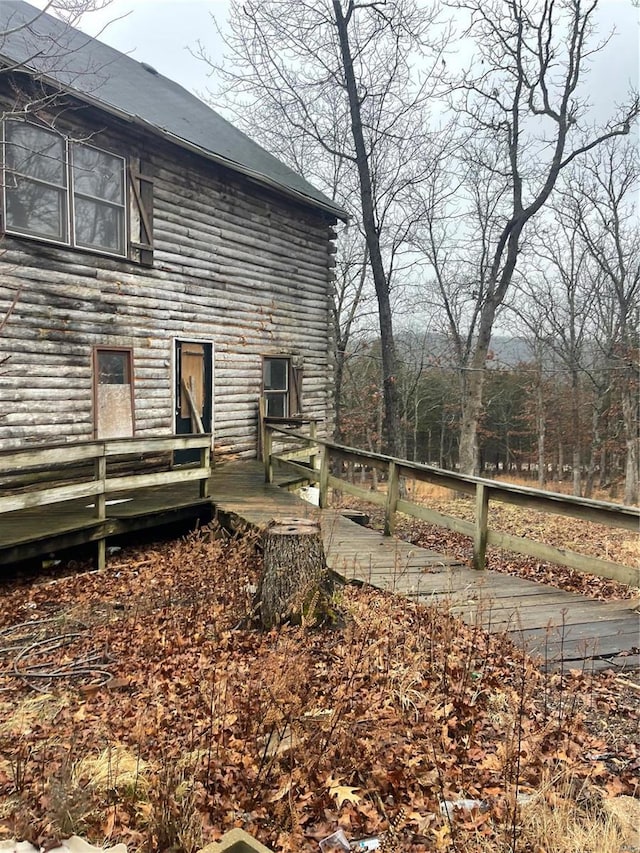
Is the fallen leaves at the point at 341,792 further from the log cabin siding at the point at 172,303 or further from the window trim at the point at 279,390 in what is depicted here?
the window trim at the point at 279,390

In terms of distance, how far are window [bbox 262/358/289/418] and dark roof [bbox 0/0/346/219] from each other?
12.6 ft

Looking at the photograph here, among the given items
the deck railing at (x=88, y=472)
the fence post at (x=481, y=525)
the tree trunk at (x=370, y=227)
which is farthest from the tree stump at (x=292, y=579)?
the tree trunk at (x=370, y=227)

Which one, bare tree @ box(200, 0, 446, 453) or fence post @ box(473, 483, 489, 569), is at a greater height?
bare tree @ box(200, 0, 446, 453)

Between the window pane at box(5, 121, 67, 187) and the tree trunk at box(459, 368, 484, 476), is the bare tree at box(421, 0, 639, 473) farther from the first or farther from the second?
the window pane at box(5, 121, 67, 187)

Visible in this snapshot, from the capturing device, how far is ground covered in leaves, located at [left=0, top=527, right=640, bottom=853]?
7.92 ft

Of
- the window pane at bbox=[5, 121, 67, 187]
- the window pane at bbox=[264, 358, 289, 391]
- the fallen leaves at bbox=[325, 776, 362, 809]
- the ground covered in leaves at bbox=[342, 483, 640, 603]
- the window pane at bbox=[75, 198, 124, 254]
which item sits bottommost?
the ground covered in leaves at bbox=[342, 483, 640, 603]

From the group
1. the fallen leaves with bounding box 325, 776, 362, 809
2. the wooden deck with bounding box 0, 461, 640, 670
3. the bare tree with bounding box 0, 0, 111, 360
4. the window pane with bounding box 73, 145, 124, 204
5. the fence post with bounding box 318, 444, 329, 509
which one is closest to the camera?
the fallen leaves with bounding box 325, 776, 362, 809

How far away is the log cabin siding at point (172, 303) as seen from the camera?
8445 mm

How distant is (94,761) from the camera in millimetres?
2902

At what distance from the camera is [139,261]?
32.4ft

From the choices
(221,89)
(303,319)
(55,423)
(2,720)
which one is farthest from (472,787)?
(221,89)

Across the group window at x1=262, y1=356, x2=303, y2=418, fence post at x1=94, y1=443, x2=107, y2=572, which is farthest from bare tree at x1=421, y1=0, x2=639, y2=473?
fence post at x1=94, y1=443, x2=107, y2=572

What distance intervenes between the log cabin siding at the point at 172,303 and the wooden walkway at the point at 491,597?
348 centimetres

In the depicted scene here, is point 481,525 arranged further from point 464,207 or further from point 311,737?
point 464,207
